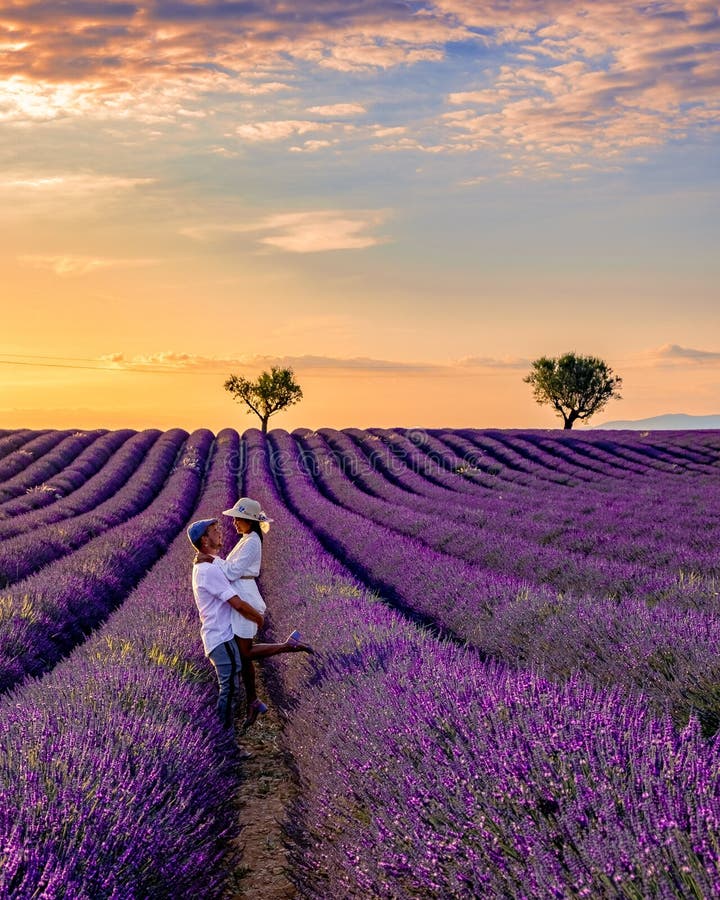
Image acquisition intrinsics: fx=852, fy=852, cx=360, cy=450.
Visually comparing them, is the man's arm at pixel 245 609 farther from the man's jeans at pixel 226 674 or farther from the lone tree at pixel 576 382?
the lone tree at pixel 576 382

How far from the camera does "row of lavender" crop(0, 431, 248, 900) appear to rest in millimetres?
2418

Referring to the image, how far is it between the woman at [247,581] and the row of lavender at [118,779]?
0.94 ft

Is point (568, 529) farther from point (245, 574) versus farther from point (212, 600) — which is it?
point (212, 600)

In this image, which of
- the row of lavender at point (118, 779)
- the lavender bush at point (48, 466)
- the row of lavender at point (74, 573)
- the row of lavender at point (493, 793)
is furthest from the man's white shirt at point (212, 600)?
the lavender bush at point (48, 466)

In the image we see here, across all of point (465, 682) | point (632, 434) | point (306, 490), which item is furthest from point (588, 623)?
point (632, 434)

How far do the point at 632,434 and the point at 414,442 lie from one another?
9241mm

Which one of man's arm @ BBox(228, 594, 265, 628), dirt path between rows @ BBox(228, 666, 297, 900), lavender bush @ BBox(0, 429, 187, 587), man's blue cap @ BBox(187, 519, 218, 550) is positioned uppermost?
man's blue cap @ BBox(187, 519, 218, 550)

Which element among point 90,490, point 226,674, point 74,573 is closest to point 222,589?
point 226,674

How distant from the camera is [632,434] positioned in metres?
33.9

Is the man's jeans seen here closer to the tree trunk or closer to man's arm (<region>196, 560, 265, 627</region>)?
man's arm (<region>196, 560, 265, 627</region>)

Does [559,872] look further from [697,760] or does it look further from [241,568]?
[241,568]

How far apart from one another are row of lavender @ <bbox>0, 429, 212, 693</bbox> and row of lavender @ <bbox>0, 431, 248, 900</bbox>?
3.39 feet

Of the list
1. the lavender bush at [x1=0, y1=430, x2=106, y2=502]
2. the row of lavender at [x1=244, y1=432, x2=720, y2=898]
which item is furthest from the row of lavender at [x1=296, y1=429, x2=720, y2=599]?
the lavender bush at [x1=0, y1=430, x2=106, y2=502]

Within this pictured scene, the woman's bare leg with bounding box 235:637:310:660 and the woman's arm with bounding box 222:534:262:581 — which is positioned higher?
the woman's arm with bounding box 222:534:262:581
